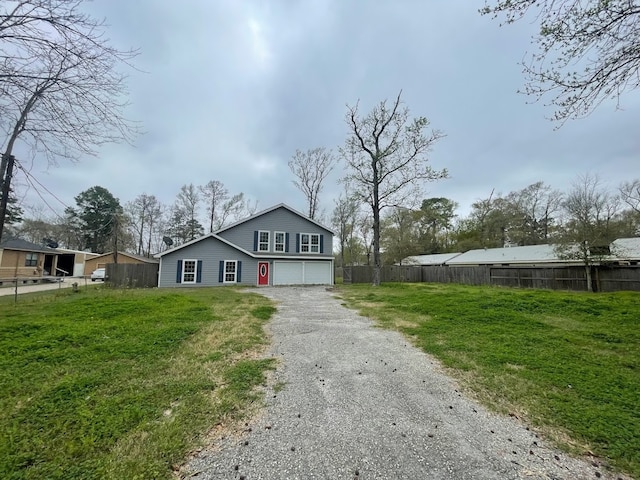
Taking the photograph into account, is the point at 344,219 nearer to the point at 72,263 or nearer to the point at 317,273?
the point at 317,273

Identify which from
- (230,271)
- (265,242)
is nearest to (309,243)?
(265,242)

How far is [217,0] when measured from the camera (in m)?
6.91

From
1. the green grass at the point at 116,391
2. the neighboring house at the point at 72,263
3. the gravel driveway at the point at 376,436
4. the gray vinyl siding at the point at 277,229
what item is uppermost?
the gray vinyl siding at the point at 277,229

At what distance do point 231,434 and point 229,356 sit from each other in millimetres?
2262

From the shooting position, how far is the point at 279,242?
20.8m

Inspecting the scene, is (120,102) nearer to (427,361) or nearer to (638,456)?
(427,361)

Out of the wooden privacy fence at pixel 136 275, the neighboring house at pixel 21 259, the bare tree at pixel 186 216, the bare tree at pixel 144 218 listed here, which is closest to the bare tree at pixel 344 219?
the bare tree at pixel 186 216

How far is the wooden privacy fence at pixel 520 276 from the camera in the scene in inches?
618

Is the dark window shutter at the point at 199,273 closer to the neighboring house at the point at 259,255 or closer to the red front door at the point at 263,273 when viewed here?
the neighboring house at the point at 259,255

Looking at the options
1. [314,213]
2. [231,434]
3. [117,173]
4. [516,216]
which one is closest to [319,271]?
[314,213]

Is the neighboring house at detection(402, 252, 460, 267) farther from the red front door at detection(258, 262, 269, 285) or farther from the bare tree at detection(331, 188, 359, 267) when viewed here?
the red front door at detection(258, 262, 269, 285)

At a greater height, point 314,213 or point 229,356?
point 314,213

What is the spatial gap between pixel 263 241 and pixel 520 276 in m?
18.5

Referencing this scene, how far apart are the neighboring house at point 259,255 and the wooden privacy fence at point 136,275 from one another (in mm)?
787
